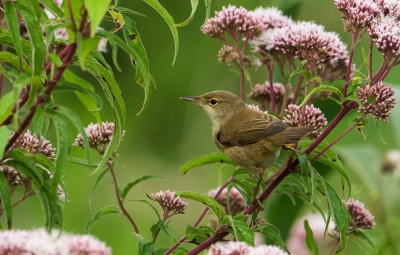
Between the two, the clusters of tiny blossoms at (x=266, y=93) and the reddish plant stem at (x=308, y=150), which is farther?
the clusters of tiny blossoms at (x=266, y=93)

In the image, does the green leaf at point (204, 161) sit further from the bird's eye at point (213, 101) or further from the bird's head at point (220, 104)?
the bird's eye at point (213, 101)

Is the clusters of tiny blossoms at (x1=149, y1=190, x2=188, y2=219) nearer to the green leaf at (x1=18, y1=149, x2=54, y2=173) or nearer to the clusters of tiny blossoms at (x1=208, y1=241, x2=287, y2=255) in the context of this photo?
the green leaf at (x1=18, y1=149, x2=54, y2=173)

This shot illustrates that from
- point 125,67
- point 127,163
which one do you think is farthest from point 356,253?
point 125,67

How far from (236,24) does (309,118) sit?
2.40 feet

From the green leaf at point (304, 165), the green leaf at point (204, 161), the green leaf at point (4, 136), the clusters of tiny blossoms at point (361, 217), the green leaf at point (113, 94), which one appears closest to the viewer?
the green leaf at point (4, 136)

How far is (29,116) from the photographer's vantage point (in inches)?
65.8

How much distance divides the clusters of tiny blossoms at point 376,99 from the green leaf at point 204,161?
704 millimetres

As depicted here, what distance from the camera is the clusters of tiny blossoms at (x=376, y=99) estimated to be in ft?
7.54

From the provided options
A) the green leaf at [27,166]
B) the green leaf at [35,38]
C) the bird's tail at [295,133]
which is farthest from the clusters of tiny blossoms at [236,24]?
the green leaf at [27,166]

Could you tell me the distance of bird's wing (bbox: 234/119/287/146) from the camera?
2975 mm

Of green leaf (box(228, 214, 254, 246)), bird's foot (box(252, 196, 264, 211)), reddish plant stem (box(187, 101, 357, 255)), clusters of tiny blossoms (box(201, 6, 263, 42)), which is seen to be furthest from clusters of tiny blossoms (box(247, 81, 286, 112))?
green leaf (box(228, 214, 254, 246))

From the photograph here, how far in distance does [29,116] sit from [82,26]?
0.30 meters

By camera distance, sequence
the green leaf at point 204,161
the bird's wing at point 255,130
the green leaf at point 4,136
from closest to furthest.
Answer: the green leaf at point 4,136, the green leaf at point 204,161, the bird's wing at point 255,130

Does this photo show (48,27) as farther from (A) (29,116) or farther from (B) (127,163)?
(B) (127,163)
